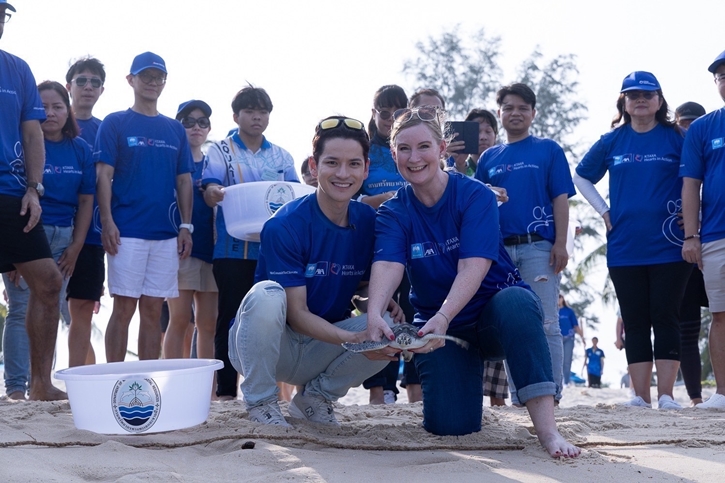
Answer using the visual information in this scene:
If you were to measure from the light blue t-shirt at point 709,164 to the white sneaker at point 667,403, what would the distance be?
0.94 metres

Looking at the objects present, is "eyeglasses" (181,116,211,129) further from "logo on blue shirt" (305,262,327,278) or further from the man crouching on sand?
"logo on blue shirt" (305,262,327,278)

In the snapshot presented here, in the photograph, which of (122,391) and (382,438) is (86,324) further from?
(382,438)

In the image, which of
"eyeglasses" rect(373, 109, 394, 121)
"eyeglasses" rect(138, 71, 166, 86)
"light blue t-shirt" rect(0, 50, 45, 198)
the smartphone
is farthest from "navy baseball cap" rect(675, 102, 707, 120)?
"light blue t-shirt" rect(0, 50, 45, 198)

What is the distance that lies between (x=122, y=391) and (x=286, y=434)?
2.11 feet

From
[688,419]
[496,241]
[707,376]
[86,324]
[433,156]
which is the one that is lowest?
[707,376]

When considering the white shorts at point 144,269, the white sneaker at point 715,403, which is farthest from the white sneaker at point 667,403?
the white shorts at point 144,269

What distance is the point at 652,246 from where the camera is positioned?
471cm

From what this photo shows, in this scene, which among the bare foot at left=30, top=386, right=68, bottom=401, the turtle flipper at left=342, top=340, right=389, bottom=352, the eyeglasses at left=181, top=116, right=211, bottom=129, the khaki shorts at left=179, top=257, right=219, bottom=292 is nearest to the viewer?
the turtle flipper at left=342, top=340, right=389, bottom=352

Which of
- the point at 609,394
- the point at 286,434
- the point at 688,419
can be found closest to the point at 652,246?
the point at 688,419

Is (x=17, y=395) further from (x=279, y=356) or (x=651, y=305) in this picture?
(x=651, y=305)

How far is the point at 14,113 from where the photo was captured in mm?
4090

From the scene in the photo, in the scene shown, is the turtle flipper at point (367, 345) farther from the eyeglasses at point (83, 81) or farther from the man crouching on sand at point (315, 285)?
the eyeglasses at point (83, 81)

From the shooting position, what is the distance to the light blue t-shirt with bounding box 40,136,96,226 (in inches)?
184

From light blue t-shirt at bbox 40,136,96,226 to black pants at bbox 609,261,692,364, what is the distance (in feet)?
10.5
